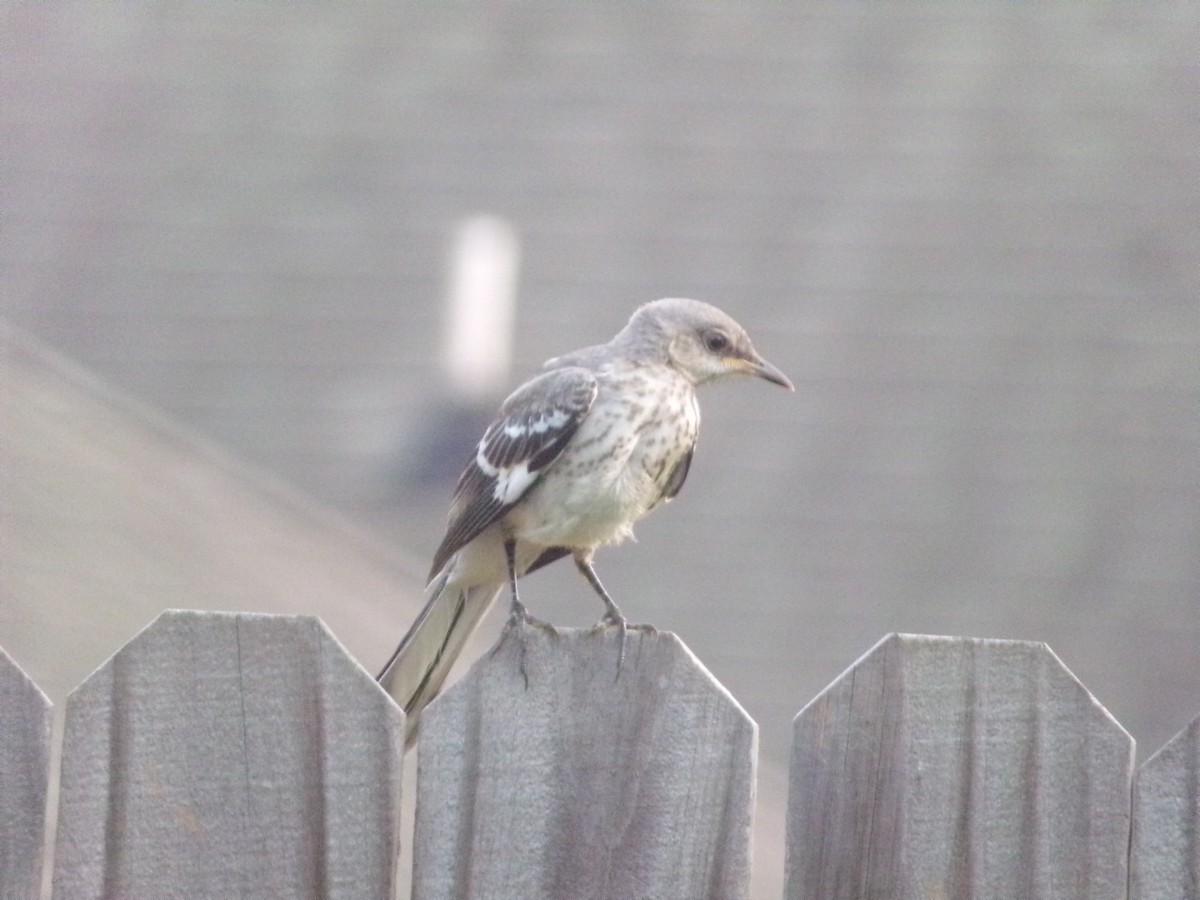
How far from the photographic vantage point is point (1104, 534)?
1027cm

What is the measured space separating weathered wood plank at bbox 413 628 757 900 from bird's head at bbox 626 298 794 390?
222 cm

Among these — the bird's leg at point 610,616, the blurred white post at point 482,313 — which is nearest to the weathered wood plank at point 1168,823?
the bird's leg at point 610,616

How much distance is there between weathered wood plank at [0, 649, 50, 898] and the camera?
2754 mm

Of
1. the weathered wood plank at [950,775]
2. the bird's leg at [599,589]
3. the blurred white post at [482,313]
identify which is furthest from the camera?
the blurred white post at [482,313]

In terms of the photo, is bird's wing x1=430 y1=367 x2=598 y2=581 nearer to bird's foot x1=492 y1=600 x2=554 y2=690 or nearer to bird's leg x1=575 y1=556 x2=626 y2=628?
bird's leg x1=575 y1=556 x2=626 y2=628

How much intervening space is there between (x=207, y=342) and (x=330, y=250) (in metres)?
0.94

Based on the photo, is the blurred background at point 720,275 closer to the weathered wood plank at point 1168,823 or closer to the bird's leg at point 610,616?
the bird's leg at point 610,616

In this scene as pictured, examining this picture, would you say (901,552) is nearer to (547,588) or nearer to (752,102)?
(547,588)

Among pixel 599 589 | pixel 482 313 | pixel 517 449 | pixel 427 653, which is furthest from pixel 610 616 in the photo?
pixel 482 313

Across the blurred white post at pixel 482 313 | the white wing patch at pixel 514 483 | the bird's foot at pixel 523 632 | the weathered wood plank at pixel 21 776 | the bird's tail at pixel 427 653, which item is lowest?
the weathered wood plank at pixel 21 776

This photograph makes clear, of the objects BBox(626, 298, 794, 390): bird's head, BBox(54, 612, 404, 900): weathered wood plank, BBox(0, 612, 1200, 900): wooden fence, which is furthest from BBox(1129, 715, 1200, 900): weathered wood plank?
BBox(626, 298, 794, 390): bird's head

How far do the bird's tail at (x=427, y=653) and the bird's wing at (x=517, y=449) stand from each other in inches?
7.0

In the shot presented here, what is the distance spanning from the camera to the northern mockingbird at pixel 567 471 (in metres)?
4.51

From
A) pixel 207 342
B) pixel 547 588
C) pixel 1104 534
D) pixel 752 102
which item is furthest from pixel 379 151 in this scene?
pixel 1104 534
